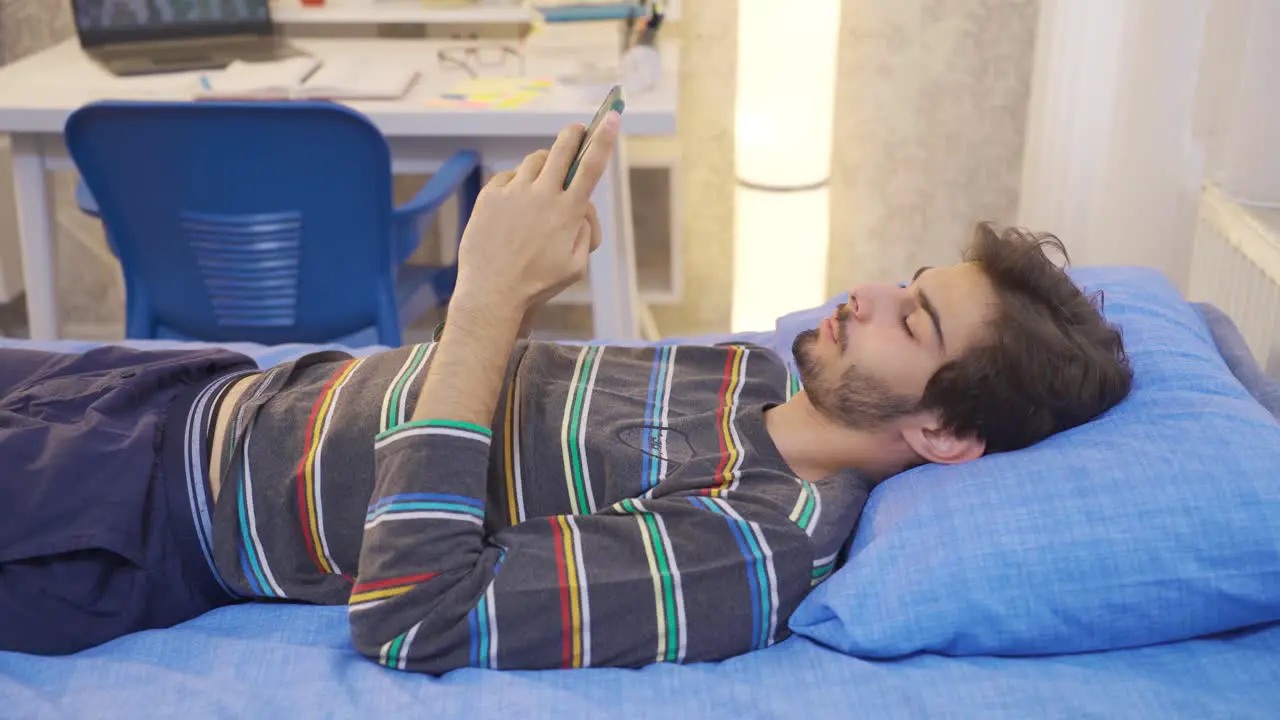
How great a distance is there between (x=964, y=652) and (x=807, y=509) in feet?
0.61

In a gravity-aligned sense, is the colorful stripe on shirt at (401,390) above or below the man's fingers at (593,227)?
below

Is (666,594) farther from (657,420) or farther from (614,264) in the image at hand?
(614,264)

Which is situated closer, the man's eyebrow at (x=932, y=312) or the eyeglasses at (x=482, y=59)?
the man's eyebrow at (x=932, y=312)

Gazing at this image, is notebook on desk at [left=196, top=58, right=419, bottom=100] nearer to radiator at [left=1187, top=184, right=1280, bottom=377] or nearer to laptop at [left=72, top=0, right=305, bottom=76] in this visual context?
laptop at [left=72, top=0, right=305, bottom=76]

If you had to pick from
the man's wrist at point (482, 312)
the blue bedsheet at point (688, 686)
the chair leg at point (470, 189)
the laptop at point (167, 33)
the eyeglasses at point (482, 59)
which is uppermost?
the laptop at point (167, 33)

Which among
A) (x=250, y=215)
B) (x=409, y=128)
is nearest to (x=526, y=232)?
(x=250, y=215)

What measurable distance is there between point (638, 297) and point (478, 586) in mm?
1673

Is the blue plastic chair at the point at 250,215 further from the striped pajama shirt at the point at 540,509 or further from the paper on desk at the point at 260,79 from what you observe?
the striped pajama shirt at the point at 540,509

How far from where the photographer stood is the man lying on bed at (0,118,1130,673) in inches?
41.4

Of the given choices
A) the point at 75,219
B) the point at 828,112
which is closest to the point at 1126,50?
the point at 828,112

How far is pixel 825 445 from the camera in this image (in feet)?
4.00

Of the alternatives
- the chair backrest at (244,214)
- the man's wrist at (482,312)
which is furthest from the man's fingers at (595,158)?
the chair backrest at (244,214)

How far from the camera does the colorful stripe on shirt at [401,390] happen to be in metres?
1.18

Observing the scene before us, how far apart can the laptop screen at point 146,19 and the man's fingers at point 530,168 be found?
4.81ft
